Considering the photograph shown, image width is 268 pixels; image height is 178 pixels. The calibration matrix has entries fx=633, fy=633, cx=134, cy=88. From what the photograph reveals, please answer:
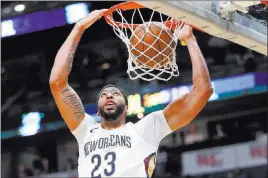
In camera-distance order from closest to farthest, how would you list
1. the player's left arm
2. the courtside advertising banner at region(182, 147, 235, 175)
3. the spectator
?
the player's left arm < the courtside advertising banner at region(182, 147, 235, 175) < the spectator

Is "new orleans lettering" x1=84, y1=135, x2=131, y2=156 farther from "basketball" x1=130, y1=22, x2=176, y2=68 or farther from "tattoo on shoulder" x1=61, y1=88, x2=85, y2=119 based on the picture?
"basketball" x1=130, y1=22, x2=176, y2=68

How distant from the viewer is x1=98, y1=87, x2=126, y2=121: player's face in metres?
3.44

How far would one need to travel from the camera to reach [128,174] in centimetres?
326

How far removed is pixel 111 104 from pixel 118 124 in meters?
0.13

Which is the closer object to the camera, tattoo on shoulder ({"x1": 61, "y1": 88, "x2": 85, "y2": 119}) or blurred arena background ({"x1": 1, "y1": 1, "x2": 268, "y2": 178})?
tattoo on shoulder ({"x1": 61, "y1": 88, "x2": 85, "y2": 119})

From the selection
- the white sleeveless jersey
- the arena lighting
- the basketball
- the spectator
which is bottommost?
the spectator

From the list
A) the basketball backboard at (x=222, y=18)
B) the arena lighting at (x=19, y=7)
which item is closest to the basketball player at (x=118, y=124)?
the basketball backboard at (x=222, y=18)

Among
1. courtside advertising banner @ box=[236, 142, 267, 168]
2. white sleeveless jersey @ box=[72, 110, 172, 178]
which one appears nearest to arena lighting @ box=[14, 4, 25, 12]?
courtside advertising banner @ box=[236, 142, 267, 168]

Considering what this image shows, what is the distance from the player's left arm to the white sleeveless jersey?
2.3 inches

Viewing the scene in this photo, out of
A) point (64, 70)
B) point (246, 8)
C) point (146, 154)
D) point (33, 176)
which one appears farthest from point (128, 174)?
point (33, 176)

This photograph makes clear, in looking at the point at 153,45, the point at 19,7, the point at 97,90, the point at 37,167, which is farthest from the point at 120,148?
the point at 37,167

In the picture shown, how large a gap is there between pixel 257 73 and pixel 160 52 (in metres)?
7.36

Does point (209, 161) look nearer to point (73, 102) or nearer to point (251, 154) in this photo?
point (251, 154)

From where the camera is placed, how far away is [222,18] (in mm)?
3947
